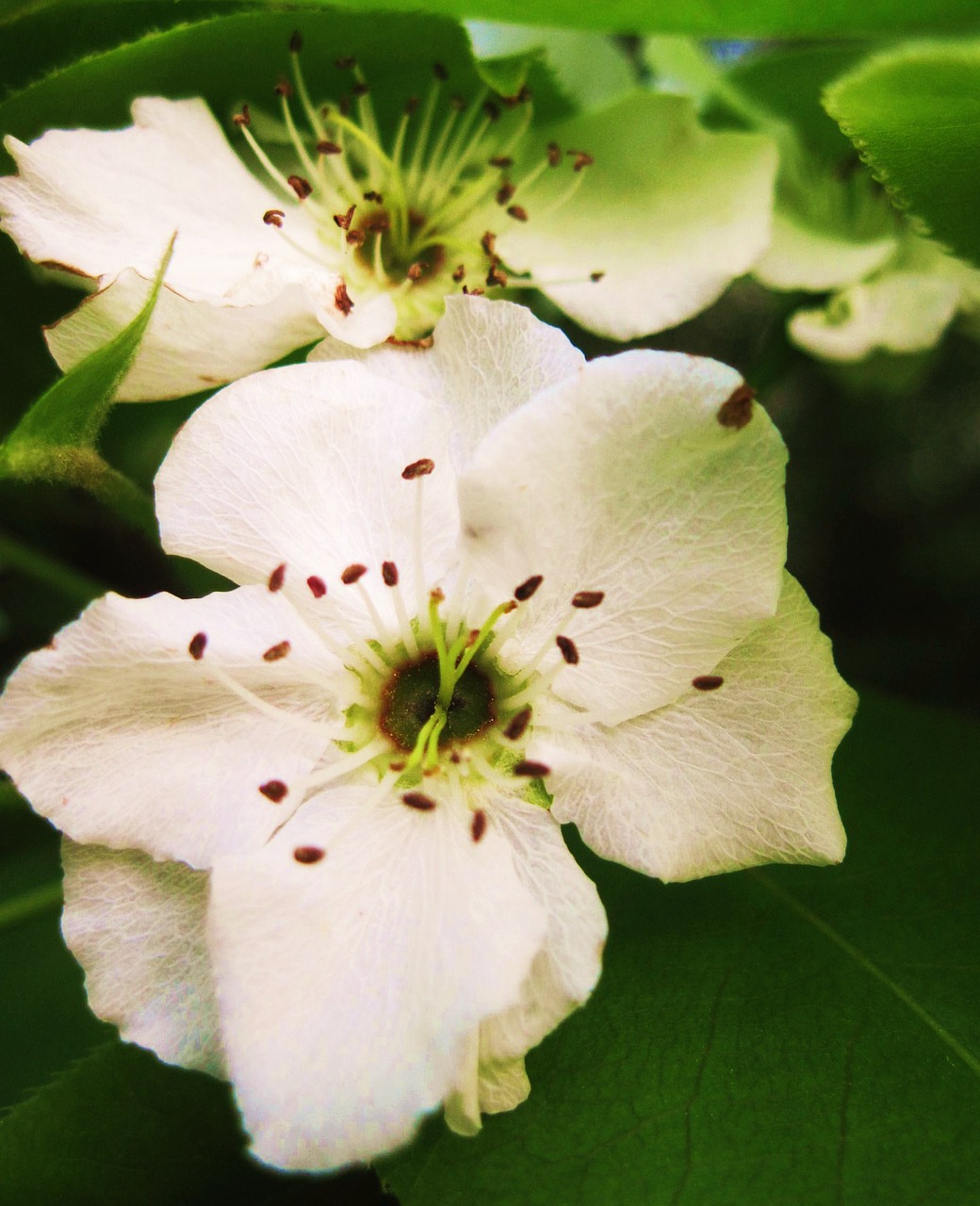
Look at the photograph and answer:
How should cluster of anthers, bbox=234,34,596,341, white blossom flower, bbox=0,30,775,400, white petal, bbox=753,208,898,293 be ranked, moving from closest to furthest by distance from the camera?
white blossom flower, bbox=0,30,775,400
cluster of anthers, bbox=234,34,596,341
white petal, bbox=753,208,898,293

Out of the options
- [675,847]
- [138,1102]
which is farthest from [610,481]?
[138,1102]

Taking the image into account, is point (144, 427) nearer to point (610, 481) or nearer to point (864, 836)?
point (610, 481)

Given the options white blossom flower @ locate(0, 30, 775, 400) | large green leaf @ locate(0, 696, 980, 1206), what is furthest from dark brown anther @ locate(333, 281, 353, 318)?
large green leaf @ locate(0, 696, 980, 1206)

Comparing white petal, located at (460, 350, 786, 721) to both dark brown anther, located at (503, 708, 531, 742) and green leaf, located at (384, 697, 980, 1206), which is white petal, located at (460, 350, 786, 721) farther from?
green leaf, located at (384, 697, 980, 1206)

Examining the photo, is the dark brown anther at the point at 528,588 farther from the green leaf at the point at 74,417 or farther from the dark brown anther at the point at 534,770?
the green leaf at the point at 74,417

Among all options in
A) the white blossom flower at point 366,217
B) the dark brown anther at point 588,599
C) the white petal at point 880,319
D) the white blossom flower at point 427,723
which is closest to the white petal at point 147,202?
the white blossom flower at point 366,217
